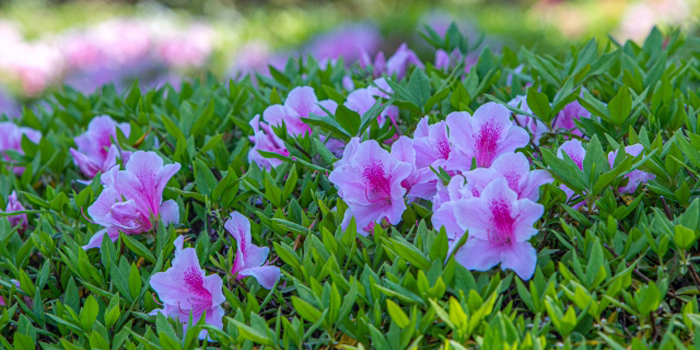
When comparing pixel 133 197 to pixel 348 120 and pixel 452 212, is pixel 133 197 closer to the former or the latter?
pixel 348 120

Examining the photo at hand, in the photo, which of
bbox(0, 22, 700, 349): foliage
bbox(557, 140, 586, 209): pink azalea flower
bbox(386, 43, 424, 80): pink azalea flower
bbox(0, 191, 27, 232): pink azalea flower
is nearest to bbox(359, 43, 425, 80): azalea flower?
bbox(386, 43, 424, 80): pink azalea flower

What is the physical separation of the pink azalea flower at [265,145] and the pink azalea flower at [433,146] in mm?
424

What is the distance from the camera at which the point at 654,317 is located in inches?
47.9

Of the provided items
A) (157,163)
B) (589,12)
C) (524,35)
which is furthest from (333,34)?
(157,163)

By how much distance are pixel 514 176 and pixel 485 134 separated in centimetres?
16

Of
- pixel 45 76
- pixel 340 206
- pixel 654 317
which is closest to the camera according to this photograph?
pixel 654 317

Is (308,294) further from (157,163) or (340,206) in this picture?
(157,163)

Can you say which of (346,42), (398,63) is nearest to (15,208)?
(398,63)

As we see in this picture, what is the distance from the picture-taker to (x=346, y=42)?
8.29 m

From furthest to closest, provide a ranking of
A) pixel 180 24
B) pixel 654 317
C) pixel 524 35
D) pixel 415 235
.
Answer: pixel 180 24 → pixel 524 35 → pixel 415 235 → pixel 654 317

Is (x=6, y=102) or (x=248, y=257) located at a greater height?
(x=6, y=102)

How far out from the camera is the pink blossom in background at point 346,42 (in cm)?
820

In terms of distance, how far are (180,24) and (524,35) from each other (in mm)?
5316

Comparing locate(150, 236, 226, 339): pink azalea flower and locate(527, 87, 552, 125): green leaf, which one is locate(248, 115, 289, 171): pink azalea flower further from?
locate(527, 87, 552, 125): green leaf
